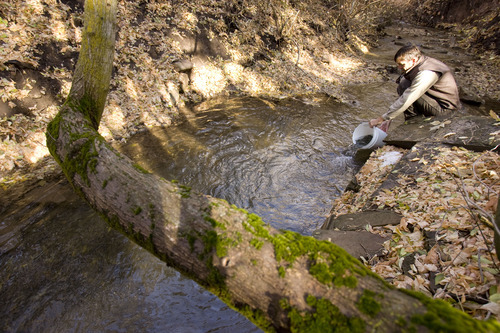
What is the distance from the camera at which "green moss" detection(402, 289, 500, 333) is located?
108 cm

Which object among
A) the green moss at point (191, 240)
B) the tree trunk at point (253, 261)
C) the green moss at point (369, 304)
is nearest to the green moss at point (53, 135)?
the tree trunk at point (253, 261)

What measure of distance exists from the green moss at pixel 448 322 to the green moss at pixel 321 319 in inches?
9.8

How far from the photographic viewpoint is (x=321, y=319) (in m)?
1.29

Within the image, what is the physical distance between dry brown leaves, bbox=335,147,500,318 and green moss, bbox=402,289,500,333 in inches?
29.1

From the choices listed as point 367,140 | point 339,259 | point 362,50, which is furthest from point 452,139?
point 362,50

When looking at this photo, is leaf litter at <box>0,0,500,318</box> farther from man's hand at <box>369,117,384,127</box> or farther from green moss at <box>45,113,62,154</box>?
green moss at <box>45,113,62,154</box>

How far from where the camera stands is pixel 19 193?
4.73 metres

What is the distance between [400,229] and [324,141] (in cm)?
419

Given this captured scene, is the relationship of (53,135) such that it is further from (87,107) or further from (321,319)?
(321,319)

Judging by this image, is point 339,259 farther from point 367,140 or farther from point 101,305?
point 367,140

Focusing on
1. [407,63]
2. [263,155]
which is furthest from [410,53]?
[263,155]

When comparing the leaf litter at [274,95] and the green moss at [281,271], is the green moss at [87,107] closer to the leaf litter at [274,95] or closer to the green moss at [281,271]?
the leaf litter at [274,95]

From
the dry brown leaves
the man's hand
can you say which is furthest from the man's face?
the dry brown leaves

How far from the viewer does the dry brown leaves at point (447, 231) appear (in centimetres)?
193
